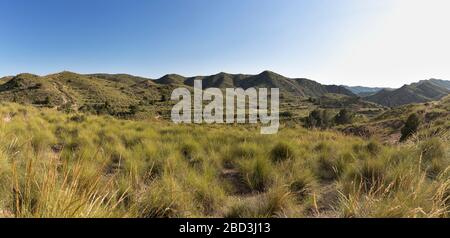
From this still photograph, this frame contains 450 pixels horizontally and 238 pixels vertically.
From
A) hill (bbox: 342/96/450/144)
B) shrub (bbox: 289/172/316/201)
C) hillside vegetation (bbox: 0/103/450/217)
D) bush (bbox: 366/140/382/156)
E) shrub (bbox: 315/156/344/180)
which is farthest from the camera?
hill (bbox: 342/96/450/144)

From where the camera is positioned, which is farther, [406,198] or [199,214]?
[199,214]

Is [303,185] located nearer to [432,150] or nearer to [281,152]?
[281,152]

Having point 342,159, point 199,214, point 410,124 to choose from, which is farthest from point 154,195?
point 410,124

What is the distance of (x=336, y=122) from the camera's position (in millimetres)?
41031

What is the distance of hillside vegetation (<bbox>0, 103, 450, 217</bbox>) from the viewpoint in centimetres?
238

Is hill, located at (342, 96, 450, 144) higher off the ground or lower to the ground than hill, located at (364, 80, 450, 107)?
lower

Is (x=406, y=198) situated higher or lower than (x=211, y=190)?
higher

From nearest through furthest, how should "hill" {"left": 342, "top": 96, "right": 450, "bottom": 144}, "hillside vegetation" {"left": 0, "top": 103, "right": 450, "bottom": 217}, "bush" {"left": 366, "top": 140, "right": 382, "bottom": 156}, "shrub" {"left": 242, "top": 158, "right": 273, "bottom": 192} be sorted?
1. "hillside vegetation" {"left": 0, "top": 103, "right": 450, "bottom": 217}
2. "shrub" {"left": 242, "top": 158, "right": 273, "bottom": 192}
3. "bush" {"left": 366, "top": 140, "right": 382, "bottom": 156}
4. "hill" {"left": 342, "top": 96, "right": 450, "bottom": 144}

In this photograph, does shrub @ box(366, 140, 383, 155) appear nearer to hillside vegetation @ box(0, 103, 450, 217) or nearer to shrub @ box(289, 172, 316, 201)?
hillside vegetation @ box(0, 103, 450, 217)

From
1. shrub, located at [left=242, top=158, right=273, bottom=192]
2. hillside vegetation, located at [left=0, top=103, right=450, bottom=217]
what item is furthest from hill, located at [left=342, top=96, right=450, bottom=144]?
shrub, located at [left=242, top=158, right=273, bottom=192]

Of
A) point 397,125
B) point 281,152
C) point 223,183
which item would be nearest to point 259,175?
point 223,183

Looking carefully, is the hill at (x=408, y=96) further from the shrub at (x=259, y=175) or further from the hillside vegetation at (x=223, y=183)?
the shrub at (x=259, y=175)

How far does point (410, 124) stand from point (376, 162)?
52.3 feet
